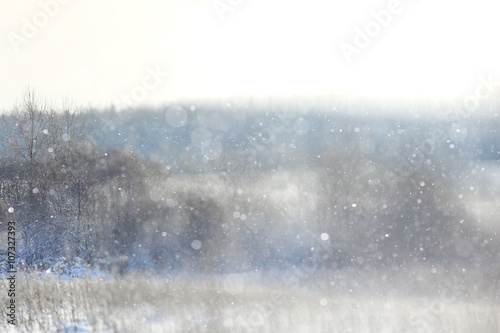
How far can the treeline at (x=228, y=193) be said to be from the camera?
19406mm

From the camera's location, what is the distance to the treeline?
63.7 feet

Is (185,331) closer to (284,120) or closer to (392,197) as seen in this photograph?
(392,197)

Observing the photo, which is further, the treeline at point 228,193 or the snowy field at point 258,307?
the treeline at point 228,193

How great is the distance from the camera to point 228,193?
24359 mm

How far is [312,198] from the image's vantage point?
2444cm

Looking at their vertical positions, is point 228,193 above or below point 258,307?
above

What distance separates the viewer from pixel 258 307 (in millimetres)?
9859

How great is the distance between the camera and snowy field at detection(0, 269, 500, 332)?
8781 millimetres

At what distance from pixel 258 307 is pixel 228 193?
14.6m

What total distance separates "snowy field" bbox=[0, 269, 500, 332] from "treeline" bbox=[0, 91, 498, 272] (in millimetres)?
4973

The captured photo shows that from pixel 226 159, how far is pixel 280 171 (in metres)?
2.91

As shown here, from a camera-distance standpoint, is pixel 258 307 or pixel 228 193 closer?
pixel 258 307

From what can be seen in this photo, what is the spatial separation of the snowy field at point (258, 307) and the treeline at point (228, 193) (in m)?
4.97

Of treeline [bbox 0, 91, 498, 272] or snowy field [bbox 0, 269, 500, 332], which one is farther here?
treeline [bbox 0, 91, 498, 272]
